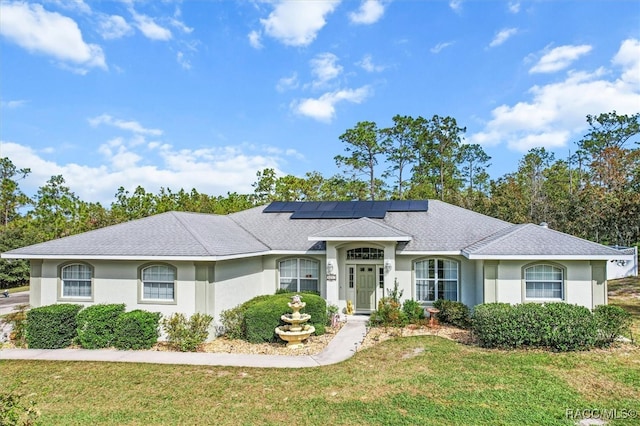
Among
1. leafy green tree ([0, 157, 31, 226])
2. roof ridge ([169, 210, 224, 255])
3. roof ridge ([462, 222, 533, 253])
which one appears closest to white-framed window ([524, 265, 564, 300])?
roof ridge ([462, 222, 533, 253])

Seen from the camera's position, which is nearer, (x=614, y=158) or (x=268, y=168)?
(x=614, y=158)

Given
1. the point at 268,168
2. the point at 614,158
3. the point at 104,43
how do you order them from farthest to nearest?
the point at 268,168
the point at 614,158
the point at 104,43

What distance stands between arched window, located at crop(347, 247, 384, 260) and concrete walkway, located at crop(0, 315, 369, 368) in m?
5.01

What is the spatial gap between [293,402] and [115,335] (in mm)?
8005

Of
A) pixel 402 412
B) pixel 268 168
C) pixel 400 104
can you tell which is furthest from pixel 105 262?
pixel 400 104

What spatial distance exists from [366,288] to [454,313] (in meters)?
4.07

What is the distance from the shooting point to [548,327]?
11.9 metres

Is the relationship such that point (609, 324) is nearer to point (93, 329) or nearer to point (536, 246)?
point (536, 246)

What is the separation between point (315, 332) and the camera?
14.7m

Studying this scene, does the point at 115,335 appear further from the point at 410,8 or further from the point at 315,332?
the point at 410,8

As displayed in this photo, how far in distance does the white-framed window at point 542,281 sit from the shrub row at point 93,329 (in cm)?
1385

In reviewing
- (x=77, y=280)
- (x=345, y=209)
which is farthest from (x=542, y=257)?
(x=77, y=280)

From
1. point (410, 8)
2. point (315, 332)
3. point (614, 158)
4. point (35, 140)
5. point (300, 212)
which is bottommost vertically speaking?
point (315, 332)

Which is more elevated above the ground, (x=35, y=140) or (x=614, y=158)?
(x=614, y=158)
